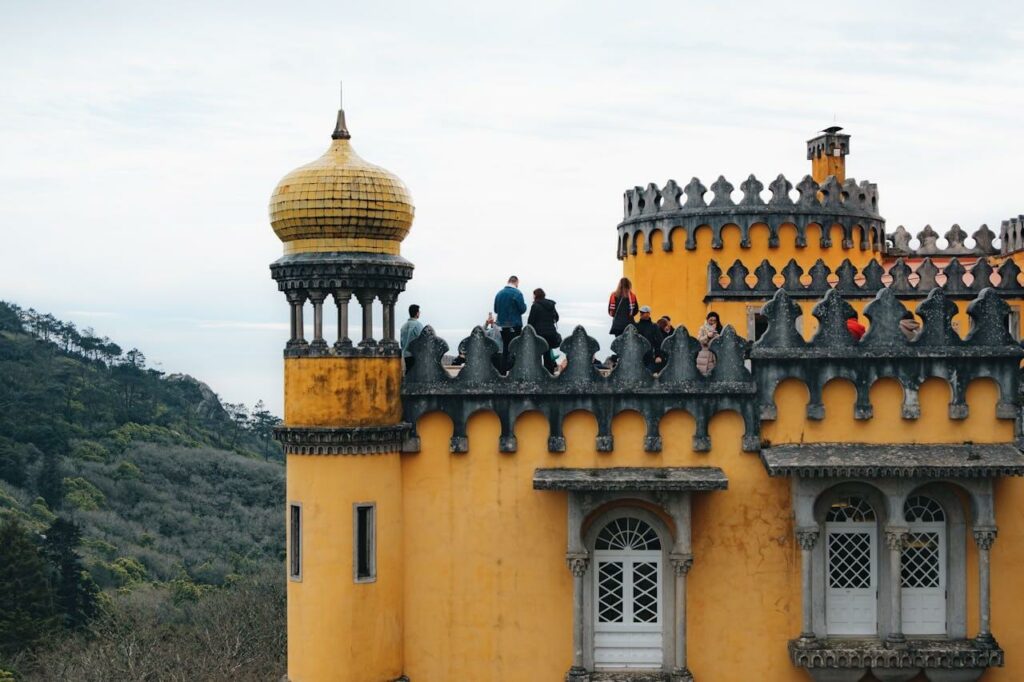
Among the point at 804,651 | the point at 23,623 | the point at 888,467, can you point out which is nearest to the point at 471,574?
the point at 804,651

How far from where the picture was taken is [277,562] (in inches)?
2685

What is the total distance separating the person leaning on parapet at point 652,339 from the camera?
18.3 metres

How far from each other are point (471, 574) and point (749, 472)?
4093mm

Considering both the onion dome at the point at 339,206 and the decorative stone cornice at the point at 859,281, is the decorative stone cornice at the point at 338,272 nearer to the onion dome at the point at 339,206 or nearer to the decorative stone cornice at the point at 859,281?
the onion dome at the point at 339,206

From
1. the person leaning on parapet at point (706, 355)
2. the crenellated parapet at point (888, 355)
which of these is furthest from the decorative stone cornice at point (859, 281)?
the crenellated parapet at point (888, 355)

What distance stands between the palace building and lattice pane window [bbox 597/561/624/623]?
1.0 inches

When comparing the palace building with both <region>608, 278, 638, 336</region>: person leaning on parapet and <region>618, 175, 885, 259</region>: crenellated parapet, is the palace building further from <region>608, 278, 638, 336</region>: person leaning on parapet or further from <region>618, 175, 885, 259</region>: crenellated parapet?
<region>618, 175, 885, 259</region>: crenellated parapet

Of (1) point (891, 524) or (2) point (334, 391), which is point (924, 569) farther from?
(2) point (334, 391)

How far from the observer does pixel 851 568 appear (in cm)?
1811

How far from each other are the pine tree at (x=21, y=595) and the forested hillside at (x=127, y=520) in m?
0.07

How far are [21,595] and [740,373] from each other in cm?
4559

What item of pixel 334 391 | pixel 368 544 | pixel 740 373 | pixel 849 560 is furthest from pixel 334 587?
pixel 849 560

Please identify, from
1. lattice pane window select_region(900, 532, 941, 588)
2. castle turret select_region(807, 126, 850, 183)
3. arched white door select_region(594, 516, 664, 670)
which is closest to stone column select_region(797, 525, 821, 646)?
lattice pane window select_region(900, 532, 941, 588)

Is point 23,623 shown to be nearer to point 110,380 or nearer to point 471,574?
point 471,574
